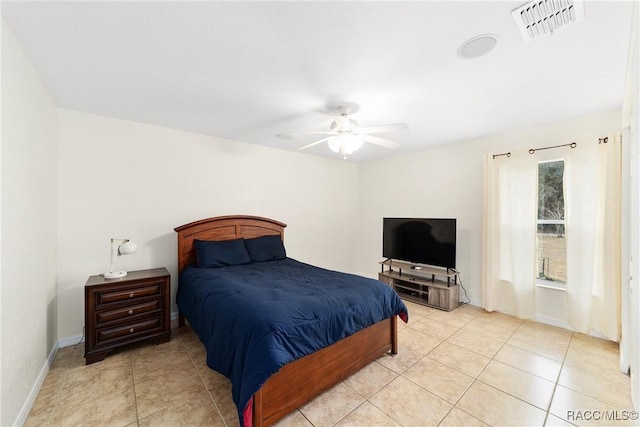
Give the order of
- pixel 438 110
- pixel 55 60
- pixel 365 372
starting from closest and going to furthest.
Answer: pixel 55 60 < pixel 365 372 < pixel 438 110

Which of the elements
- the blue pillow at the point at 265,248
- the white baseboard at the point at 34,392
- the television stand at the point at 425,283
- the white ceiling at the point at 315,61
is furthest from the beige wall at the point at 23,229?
the television stand at the point at 425,283

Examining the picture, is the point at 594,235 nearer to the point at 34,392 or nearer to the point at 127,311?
the point at 127,311

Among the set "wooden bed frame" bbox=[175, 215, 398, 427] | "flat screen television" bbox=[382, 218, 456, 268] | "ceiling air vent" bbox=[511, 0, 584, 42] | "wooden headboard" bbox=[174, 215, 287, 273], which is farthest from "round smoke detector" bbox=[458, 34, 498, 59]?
"wooden headboard" bbox=[174, 215, 287, 273]

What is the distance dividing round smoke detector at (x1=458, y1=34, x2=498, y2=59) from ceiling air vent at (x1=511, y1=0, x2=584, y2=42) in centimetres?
15

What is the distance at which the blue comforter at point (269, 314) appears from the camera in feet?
5.43

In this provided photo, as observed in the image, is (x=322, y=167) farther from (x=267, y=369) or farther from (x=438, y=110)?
(x=267, y=369)

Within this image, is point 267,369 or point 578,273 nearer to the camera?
point 267,369

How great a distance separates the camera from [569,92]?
2.40 meters

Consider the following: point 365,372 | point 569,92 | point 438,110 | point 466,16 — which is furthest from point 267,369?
point 569,92

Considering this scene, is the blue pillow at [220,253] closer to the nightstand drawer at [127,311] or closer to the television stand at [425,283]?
the nightstand drawer at [127,311]

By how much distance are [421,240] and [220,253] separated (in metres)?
2.97

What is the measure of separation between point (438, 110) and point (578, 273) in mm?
2396

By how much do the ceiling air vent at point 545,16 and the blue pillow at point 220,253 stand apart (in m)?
3.35

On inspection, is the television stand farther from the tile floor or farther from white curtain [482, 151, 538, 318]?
the tile floor
